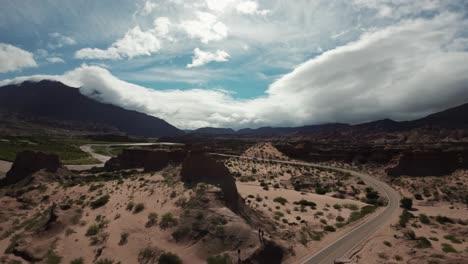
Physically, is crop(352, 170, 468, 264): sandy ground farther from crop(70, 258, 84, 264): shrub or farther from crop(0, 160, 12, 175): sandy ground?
crop(0, 160, 12, 175): sandy ground

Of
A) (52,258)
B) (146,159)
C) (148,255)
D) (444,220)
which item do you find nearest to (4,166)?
(146,159)

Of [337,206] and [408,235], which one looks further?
[337,206]

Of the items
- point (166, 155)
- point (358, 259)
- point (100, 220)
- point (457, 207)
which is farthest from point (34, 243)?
point (457, 207)

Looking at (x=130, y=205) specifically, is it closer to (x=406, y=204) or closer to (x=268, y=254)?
(x=268, y=254)

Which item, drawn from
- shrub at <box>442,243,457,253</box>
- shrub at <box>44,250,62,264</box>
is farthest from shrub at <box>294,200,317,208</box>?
shrub at <box>44,250,62,264</box>

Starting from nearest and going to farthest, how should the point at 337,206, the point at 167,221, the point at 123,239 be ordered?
the point at 123,239, the point at 167,221, the point at 337,206

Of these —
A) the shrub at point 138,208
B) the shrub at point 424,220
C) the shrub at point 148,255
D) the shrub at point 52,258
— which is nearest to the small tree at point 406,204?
the shrub at point 424,220

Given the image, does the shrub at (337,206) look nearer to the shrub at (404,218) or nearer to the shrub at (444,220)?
the shrub at (404,218)
